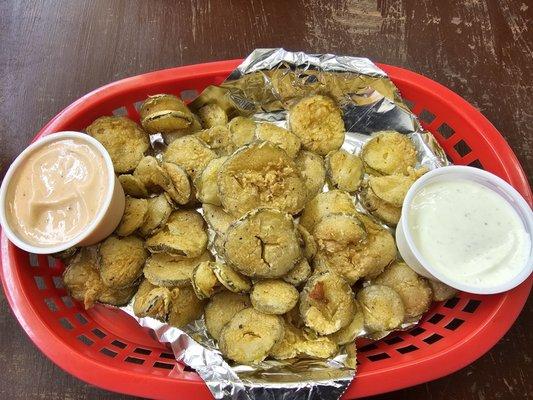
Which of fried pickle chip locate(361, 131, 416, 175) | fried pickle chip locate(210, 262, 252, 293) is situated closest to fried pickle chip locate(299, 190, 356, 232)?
fried pickle chip locate(361, 131, 416, 175)

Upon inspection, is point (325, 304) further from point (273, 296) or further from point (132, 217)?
point (132, 217)

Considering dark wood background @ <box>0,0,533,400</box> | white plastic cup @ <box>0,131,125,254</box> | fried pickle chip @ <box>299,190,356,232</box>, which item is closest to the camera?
white plastic cup @ <box>0,131,125,254</box>

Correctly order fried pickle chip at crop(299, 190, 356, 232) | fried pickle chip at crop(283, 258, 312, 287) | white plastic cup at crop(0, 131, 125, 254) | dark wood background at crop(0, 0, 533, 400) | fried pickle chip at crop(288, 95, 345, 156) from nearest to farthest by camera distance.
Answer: white plastic cup at crop(0, 131, 125, 254) → fried pickle chip at crop(283, 258, 312, 287) → fried pickle chip at crop(299, 190, 356, 232) → fried pickle chip at crop(288, 95, 345, 156) → dark wood background at crop(0, 0, 533, 400)

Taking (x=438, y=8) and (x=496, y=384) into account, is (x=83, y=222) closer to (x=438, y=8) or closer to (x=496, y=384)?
(x=496, y=384)

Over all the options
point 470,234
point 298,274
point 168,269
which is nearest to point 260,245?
point 298,274

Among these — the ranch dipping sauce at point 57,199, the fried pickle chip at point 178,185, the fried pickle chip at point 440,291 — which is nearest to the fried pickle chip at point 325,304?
the fried pickle chip at point 440,291

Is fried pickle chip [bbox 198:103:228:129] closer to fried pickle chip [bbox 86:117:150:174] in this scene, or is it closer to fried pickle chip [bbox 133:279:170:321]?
fried pickle chip [bbox 86:117:150:174]
